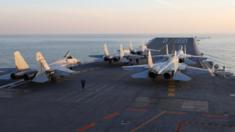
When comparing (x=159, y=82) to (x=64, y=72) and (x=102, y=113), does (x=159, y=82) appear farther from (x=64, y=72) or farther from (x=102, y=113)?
(x=102, y=113)

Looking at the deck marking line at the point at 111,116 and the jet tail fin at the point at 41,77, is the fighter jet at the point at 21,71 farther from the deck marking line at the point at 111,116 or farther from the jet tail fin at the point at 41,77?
the deck marking line at the point at 111,116

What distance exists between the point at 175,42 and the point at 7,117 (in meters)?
87.6

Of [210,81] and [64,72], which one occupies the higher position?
[64,72]

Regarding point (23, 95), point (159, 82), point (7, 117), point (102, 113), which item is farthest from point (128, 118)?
point (159, 82)

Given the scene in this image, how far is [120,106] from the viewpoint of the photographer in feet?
76.5

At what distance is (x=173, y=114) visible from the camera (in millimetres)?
21078

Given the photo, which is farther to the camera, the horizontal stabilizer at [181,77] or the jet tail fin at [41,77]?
the horizontal stabilizer at [181,77]

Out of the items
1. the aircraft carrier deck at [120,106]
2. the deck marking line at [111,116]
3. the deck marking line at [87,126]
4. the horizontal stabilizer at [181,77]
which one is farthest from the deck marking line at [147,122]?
the horizontal stabilizer at [181,77]

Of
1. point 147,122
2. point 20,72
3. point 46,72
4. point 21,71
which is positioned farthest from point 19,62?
point 147,122

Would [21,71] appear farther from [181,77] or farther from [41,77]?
[181,77]

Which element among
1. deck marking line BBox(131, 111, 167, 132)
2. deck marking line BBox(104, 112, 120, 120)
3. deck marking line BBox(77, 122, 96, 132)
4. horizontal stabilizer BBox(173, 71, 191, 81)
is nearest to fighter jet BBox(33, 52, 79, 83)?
deck marking line BBox(104, 112, 120, 120)

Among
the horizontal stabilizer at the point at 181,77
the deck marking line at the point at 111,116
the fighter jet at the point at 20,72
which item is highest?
the fighter jet at the point at 20,72

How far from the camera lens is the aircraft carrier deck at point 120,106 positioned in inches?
724

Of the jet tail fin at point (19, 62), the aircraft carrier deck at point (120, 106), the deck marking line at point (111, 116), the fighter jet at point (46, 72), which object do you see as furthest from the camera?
the jet tail fin at point (19, 62)
